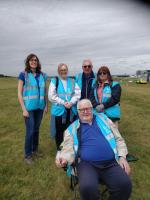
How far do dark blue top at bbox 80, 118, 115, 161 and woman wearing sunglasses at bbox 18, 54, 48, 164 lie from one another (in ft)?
4.86

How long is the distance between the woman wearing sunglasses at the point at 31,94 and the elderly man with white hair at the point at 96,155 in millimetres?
1325

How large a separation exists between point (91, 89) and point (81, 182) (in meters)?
2.02

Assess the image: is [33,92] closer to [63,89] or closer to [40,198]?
[63,89]

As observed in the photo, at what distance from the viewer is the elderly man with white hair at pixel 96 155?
8.86 feet

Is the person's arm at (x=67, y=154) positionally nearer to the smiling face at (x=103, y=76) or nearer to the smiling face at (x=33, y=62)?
the smiling face at (x=103, y=76)

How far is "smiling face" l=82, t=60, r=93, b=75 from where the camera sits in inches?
168

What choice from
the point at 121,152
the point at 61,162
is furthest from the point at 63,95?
the point at 121,152

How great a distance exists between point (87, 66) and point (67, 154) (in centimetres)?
193

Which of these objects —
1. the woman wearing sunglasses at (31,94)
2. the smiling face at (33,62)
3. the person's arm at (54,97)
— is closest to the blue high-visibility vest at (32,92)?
the woman wearing sunglasses at (31,94)

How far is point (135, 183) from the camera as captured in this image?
3.89 meters

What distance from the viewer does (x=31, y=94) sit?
423 cm

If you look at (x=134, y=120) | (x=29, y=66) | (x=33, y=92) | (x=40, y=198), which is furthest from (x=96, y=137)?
(x=134, y=120)

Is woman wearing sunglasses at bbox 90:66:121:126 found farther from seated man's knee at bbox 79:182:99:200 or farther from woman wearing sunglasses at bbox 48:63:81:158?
seated man's knee at bbox 79:182:99:200

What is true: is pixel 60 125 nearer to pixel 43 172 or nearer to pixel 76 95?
pixel 76 95
